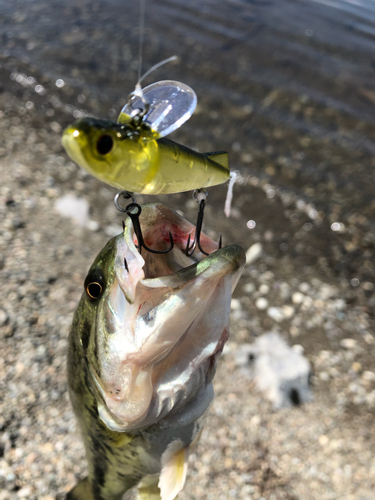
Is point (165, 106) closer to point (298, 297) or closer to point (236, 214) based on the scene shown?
point (298, 297)

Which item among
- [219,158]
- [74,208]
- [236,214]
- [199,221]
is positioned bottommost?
[236,214]

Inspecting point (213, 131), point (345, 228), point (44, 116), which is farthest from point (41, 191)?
point (345, 228)

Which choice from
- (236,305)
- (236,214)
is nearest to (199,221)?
(236,305)

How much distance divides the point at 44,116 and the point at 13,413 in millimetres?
4430

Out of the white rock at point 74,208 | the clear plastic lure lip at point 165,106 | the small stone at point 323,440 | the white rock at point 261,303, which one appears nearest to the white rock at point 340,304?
the white rock at point 261,303

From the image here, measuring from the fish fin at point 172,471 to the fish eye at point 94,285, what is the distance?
76 cm

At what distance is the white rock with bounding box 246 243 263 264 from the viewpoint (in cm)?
454

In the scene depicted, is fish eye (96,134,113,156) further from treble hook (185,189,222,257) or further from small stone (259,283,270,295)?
small stone (259,283,270,295)

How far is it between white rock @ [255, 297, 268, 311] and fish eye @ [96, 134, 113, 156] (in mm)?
3267

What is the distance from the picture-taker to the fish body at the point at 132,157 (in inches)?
36.5

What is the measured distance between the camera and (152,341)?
140cm

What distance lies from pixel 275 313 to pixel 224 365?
2.65 ft

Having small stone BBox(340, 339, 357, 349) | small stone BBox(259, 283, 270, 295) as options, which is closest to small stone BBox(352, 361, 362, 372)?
small stone BBox(340, 339, 357, 349)

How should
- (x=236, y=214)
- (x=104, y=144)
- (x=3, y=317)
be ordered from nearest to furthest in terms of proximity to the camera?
(x=104, y=144) < (x=3, y=317) < (x=236, y=214)
